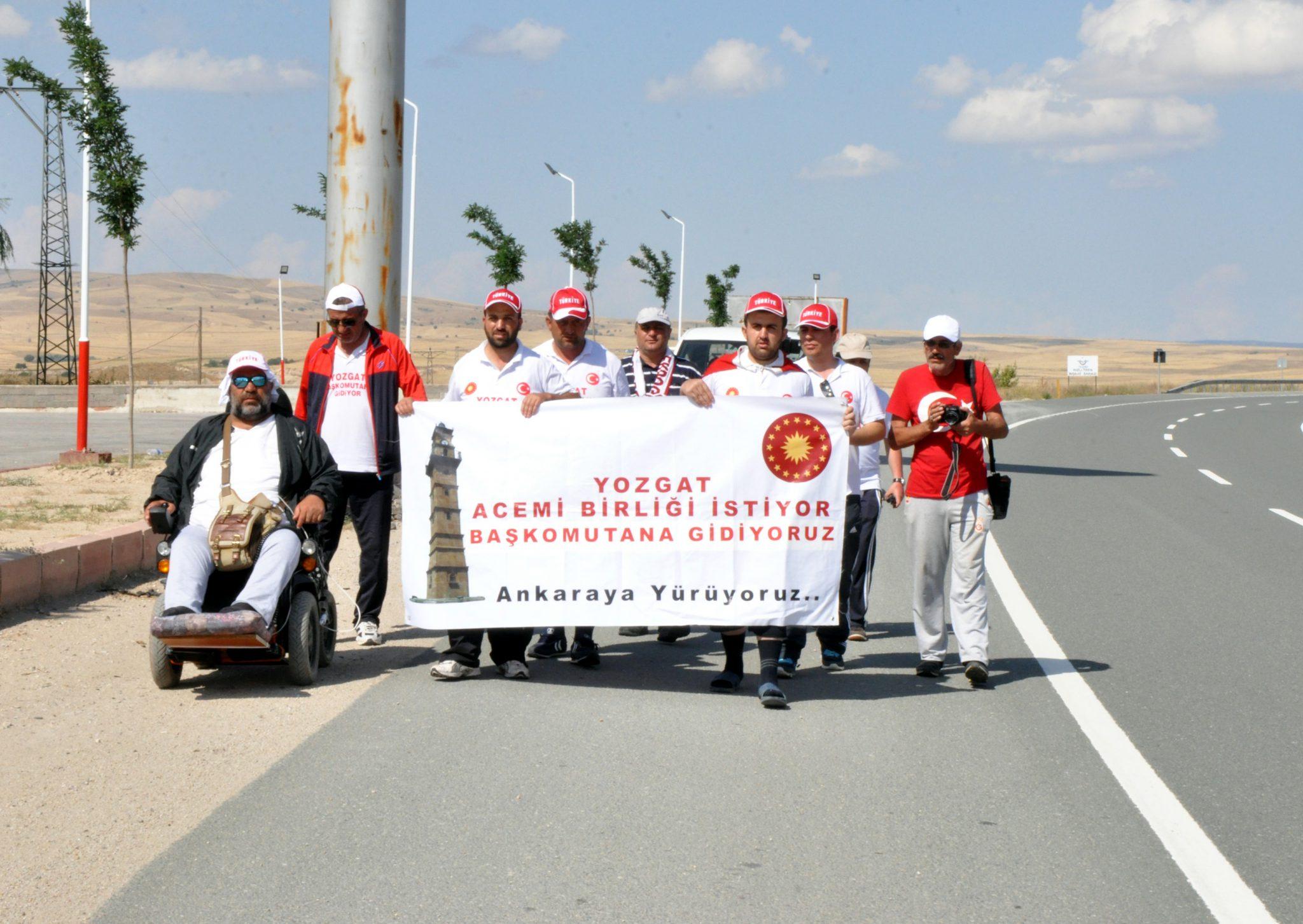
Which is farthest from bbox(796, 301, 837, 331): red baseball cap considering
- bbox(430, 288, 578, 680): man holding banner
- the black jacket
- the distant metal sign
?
the distant metal sign

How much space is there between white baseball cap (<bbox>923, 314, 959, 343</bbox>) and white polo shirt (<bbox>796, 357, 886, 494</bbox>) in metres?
0.45

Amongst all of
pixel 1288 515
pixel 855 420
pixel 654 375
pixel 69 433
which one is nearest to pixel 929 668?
pixel 855 420

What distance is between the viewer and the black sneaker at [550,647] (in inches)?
320

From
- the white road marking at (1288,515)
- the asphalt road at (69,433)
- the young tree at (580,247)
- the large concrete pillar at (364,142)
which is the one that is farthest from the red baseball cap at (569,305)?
the young tree at (580,247)

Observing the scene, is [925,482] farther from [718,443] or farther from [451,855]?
[451,855]

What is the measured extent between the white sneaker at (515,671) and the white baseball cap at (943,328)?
2.63 meters

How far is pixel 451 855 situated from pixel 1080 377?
101069 millimetres

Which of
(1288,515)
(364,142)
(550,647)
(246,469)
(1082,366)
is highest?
(364,142)

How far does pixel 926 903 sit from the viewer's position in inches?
166

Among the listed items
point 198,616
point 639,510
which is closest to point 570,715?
point 639,510

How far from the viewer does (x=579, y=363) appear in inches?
311

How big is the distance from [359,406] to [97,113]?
10686mm

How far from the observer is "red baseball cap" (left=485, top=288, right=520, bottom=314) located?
743 cm

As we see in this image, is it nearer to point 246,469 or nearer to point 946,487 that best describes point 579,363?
point 246,469
